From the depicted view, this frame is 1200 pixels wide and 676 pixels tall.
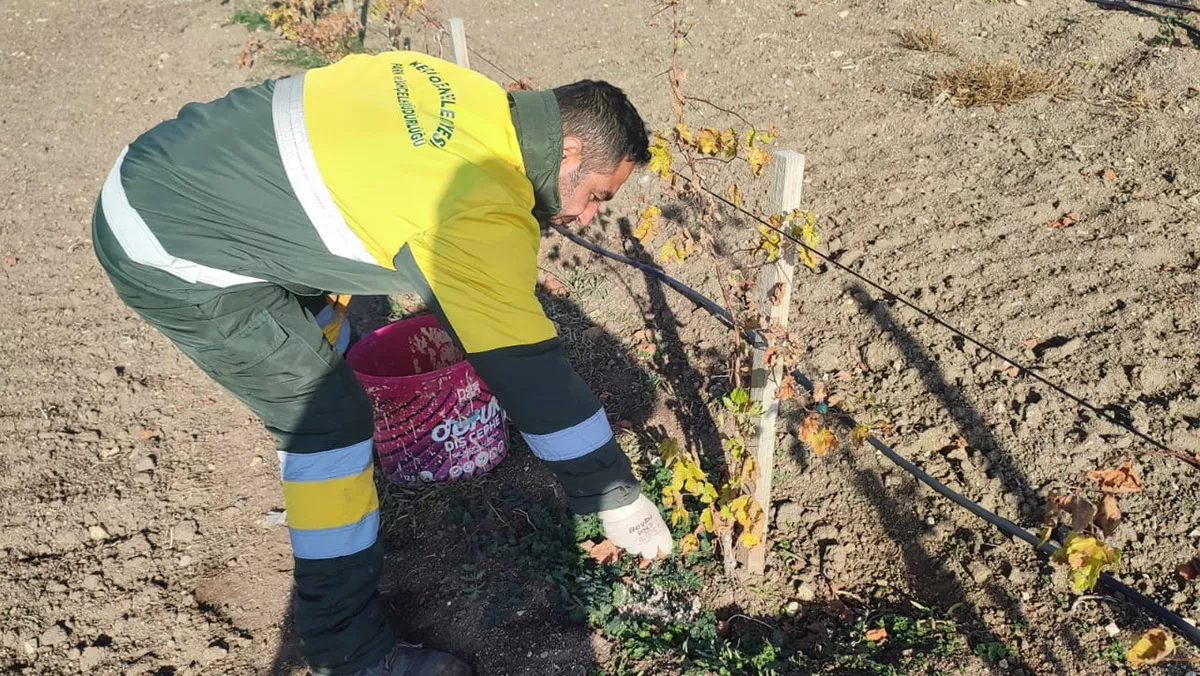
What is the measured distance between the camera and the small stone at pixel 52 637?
2.60 m

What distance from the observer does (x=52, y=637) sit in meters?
2.60

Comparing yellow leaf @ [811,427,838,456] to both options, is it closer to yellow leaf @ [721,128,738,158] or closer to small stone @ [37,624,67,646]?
yellow leaf @ [721,128,738,158]

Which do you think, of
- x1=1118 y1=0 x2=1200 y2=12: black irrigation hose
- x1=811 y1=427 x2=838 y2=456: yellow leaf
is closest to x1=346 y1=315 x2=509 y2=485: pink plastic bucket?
x1=811 y1=427 x2=838 y2=456: yellow leaf

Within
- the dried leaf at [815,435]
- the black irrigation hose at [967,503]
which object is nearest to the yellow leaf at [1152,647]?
the black irrigation hose at [967,503]

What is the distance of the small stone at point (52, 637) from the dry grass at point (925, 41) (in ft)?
16.9

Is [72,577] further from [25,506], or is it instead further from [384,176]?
[384,176]

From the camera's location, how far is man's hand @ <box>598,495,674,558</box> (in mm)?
2117

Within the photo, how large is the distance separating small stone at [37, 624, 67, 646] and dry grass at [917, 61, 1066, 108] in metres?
4.55

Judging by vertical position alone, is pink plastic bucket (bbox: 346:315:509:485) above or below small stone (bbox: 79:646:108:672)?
above

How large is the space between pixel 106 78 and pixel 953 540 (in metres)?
6.73

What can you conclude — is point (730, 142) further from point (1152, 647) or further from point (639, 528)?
point (1152, 647)

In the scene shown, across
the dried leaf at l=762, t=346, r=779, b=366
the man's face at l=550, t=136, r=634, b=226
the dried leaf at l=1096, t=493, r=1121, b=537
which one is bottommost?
the dried leaf at l=762, t=346, r=779, b=366

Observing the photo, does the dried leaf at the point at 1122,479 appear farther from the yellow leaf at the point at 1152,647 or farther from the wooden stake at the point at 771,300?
the wooden stake at the point at 771,300

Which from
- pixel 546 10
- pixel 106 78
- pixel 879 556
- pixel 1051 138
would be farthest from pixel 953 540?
pixel 106 78
